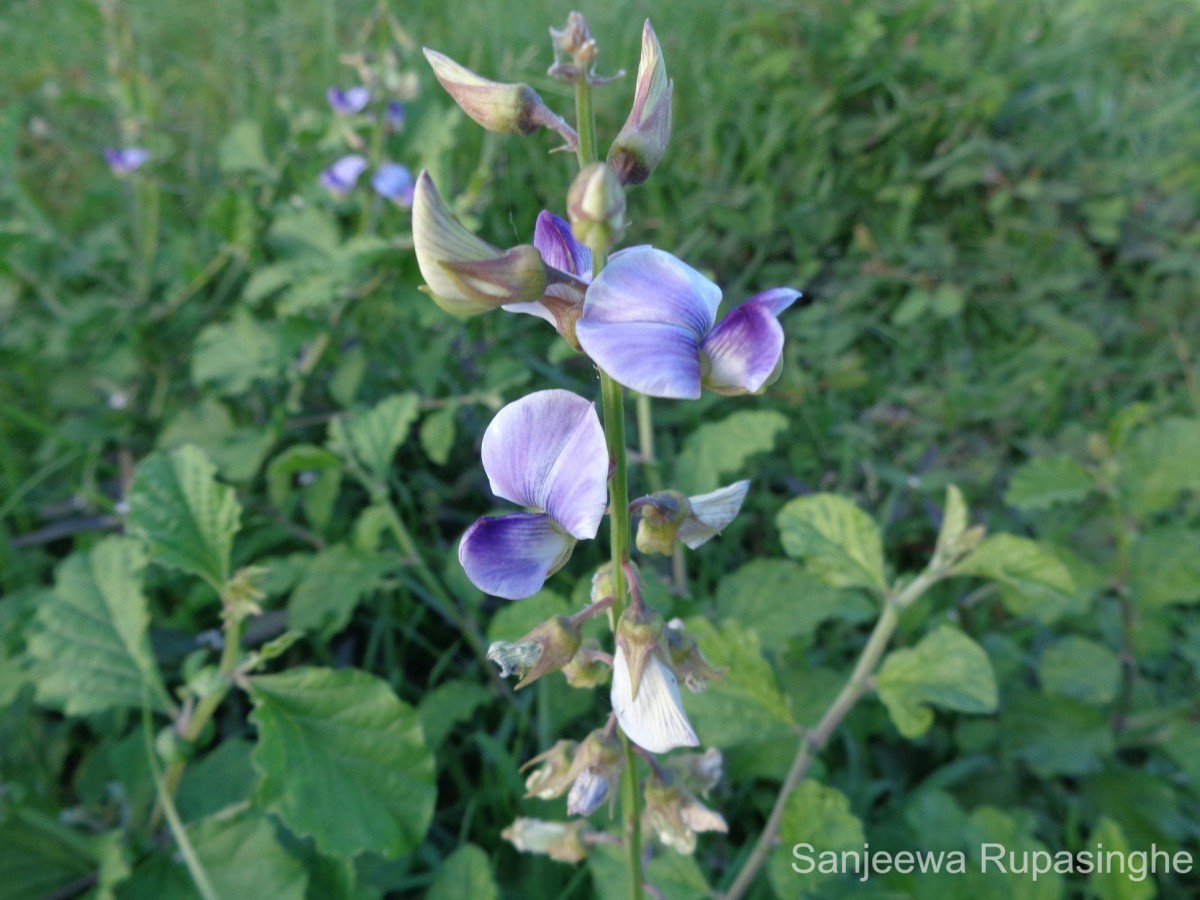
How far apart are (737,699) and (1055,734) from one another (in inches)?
34.1

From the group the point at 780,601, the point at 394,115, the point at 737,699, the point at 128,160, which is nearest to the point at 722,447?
the point at 780,601

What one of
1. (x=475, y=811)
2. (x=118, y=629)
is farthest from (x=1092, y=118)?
(x=118, y=629)

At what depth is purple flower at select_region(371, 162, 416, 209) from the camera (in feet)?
8.50

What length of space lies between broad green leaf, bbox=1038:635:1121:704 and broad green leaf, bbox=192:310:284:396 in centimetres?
194

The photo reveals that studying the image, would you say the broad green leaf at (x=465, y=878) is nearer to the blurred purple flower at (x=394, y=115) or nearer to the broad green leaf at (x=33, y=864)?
the broad green leaf at (x=33, y=864)

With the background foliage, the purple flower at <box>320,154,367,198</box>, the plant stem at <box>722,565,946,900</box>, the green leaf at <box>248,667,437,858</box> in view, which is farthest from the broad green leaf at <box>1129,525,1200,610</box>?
the purple flower at <box>320,154,367,198</box>

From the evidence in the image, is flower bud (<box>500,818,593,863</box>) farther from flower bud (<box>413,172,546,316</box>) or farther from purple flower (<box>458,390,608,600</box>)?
flower bud (<box>413,172,546,316</box>)

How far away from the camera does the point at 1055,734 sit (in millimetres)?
1909

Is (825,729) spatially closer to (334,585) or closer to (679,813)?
(679,813)

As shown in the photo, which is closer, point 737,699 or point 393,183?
point 737,699

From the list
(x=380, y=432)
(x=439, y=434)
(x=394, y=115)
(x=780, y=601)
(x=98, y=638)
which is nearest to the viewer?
(x=98, y=638)

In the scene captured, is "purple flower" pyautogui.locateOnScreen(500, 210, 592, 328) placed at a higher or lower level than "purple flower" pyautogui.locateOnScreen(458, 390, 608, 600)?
higher

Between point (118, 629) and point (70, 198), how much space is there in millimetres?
2554

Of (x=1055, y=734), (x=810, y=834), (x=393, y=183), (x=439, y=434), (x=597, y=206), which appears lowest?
(x=1055, y=734)
